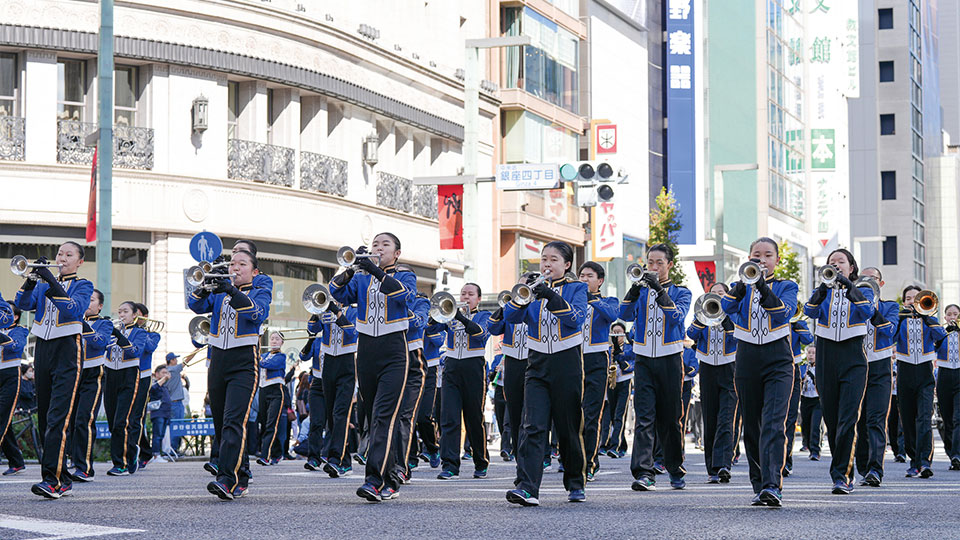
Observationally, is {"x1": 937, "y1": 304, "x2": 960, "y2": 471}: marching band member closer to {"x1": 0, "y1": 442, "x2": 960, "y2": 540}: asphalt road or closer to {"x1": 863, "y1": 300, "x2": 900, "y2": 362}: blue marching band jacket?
{"x1": 0, "y1": 442, "x2": 960, "y2": 540}: asphalt road

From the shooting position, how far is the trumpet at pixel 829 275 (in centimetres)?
1272

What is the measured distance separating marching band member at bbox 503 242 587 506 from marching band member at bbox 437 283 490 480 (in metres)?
4.63

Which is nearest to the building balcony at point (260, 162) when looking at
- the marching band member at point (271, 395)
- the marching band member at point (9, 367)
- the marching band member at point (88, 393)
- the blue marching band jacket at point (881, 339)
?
the marching band member at point (271, 395)

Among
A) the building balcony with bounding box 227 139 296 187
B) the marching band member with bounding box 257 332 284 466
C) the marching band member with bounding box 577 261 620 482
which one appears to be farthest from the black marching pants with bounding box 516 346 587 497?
the building balcony with bounding box 227 139 296 187

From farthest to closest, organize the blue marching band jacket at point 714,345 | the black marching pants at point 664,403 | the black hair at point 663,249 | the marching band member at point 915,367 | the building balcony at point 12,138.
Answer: the building balcony at point 12,138, the marching band member at point 915,367, the blue marching band jacket at point 714,345, the black marching pants at point 664,403, the black hair at point 663,249

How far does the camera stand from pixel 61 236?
1172 inches

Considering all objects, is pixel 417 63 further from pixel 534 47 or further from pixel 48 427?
pixel 48 427

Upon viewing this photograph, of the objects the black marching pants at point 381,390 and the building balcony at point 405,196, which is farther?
the building balcony at point 405,196

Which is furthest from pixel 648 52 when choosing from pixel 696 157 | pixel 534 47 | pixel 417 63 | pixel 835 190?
pixel 835 190

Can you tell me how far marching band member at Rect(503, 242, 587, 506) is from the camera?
449 inches

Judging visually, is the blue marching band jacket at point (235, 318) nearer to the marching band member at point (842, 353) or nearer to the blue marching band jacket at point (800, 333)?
the marching band member at point (842, 353)

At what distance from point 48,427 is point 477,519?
14.3 feet

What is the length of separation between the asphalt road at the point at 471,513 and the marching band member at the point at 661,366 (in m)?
0.46

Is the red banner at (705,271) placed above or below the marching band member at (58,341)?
above
